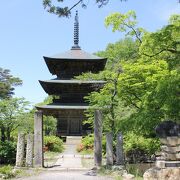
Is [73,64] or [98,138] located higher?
[73,64]

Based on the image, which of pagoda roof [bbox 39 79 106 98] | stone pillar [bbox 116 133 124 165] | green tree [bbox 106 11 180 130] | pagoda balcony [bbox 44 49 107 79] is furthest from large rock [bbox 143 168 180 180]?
pagoda balcony [bbox 44 49 107 79]

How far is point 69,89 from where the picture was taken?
40906 mm

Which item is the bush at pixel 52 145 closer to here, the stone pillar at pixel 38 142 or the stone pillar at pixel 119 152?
the stone pillar at pixel 38 142

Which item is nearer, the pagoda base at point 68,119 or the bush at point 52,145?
the bush at point 52,145

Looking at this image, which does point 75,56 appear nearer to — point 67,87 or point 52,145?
point 67,87

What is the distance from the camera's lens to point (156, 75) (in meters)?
19.0

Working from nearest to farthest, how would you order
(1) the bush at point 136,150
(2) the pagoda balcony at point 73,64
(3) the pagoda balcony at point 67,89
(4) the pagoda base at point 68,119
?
(1) the bush at point 136,150, (4) the pagoda base at point 68,119, (3) the pagoda balcony at point 67,89, (2) the pagoda balcony at point 73,64

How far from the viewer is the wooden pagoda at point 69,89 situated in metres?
39.4

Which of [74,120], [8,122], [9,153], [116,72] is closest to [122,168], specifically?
[116,72]

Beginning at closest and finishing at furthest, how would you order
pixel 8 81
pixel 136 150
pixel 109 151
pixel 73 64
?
pixel 109 151 < pixel 136 150 < pixel 73 64 < pixel 8 81

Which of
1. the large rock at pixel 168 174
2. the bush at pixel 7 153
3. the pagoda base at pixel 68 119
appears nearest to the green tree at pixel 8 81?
the pagoda base at pixel 68 119

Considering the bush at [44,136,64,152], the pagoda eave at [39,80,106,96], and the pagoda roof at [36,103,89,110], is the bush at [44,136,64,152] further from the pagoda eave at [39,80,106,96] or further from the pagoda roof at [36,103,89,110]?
the pagoda eave at [39,80,106,96]

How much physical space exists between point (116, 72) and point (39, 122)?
5.39m

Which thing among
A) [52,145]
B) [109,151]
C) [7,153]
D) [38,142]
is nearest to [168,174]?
[109,151]
